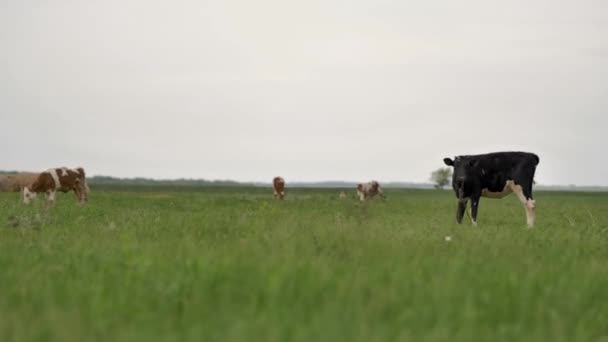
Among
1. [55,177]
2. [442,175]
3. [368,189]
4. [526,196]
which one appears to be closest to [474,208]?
[526,196]

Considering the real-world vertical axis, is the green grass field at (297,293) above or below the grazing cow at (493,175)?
below

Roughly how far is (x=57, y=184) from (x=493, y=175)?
19.5m

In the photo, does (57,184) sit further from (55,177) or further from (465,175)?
(465,175)

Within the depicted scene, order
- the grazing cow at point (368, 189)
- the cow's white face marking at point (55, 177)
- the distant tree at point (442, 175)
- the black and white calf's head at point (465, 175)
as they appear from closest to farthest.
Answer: the black and white calf's head at point (465, 175)
the cow's white face marking at point (55, 177)
the grazing cow at point (368, 189)
the distant tree at point (442, 175)

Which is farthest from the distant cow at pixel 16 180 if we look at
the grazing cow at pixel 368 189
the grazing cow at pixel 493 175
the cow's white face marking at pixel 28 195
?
the grazing cow at pixel 493 175

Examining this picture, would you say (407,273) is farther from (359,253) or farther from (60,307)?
(60,307)

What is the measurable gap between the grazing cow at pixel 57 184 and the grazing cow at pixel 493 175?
1592 centimetres

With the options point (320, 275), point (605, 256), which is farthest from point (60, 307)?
point (605, 256)

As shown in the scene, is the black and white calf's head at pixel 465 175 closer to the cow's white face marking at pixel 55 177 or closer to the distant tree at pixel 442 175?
the cow's white face marking at pixel 55 177

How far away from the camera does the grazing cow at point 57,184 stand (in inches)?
981

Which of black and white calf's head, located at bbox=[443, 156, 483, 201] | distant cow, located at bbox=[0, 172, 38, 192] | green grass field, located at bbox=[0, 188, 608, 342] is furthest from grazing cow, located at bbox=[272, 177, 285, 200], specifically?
green grass field, located at bbox=[0, 188, 608, 342]

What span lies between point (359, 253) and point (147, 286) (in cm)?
330

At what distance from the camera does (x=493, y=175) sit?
17766 mm

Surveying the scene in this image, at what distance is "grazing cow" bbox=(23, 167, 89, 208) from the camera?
81.8 ft
